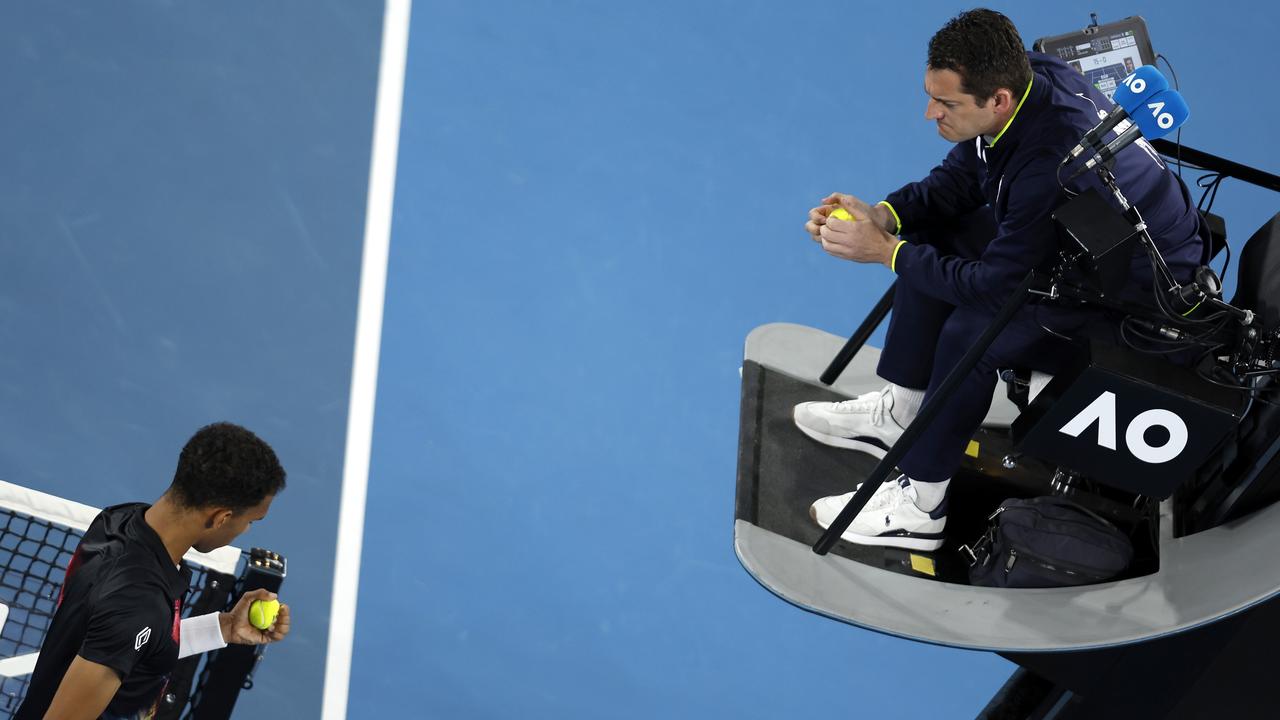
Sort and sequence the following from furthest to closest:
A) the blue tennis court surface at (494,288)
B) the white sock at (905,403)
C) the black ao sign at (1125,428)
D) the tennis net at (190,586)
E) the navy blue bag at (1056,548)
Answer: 1. the blue tennis court surface at (494,288)
2. the white sock at (905,403)
3. the navy blue bag at (1056,548)
4. the tennis net at (190,586)
5. the black ao sign at (1125,428)

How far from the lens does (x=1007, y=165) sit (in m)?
3.21

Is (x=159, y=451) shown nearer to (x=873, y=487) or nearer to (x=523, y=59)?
(x=523, y=59)

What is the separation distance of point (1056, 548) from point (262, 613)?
1.94 m

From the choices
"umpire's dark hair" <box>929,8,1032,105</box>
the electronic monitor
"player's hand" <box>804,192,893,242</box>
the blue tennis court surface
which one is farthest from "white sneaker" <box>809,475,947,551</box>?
the blue tennis court surface

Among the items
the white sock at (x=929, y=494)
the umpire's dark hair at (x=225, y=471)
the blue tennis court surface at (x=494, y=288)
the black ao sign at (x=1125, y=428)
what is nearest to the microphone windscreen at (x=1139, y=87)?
the black ao sign at (x=1125, y=428)

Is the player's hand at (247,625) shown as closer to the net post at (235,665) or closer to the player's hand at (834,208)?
the net post at (235,665)

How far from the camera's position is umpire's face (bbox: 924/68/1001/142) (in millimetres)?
3139

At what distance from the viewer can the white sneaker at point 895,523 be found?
358 cm

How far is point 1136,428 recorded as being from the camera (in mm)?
3072

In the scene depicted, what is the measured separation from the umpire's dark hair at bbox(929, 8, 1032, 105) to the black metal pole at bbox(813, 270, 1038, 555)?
1.65 ft

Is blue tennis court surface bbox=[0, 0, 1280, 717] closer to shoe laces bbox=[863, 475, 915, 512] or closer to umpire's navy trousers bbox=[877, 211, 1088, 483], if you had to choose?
shoe laces bbox=[863, 475, 915, 512]

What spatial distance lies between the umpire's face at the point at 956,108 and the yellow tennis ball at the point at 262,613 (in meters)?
1.93

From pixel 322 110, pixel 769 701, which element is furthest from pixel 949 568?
pixel 322 110

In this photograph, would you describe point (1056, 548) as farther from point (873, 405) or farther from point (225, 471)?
point (225, 471)
